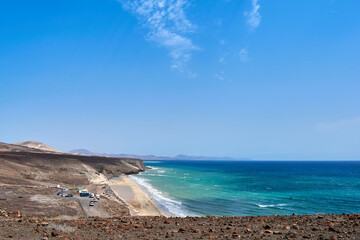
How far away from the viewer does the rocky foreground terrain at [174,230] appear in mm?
12617

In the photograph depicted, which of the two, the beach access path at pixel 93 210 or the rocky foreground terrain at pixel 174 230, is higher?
the rocky foreground terrain at pixel 174 230

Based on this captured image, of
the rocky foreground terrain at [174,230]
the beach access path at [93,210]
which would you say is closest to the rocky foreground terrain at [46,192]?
the beach access path at [93,210]

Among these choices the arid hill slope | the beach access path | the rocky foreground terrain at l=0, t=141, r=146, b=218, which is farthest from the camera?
the arid hill slope

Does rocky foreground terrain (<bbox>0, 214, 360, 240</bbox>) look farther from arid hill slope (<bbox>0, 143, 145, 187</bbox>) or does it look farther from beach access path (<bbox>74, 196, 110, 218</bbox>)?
arid hill slope (<bbox>0, 143, 145, 187</bbox>)

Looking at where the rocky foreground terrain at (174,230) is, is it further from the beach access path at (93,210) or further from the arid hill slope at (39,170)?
the arid hill slope at (39,170)

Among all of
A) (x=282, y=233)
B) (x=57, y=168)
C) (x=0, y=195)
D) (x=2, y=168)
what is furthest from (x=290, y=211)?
(x=57, y=168)

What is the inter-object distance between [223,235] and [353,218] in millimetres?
10461

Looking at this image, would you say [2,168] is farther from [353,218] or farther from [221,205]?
[353,218]

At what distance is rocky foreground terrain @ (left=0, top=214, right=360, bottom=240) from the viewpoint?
41.4 ft

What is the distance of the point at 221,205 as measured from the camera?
1796 inches

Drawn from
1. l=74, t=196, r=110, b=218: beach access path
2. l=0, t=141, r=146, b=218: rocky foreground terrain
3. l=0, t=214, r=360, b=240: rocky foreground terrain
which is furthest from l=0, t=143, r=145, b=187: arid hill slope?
l=0, t=214, r=360, b=240: rocky foreground terrain

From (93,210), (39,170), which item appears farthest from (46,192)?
(39,170)

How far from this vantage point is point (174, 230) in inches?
554

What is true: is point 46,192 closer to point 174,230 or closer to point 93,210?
point 93,210
